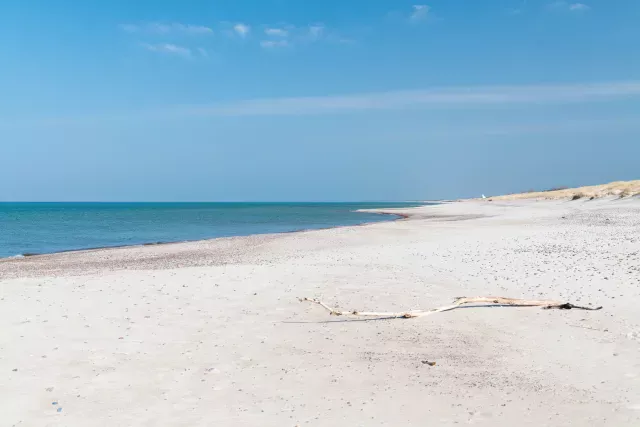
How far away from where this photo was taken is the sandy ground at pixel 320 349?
596 cm

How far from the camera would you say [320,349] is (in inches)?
328

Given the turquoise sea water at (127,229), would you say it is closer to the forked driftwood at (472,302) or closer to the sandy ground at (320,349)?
the sandy ground at (320,349)

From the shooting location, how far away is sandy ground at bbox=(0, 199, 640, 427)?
5.96 meters

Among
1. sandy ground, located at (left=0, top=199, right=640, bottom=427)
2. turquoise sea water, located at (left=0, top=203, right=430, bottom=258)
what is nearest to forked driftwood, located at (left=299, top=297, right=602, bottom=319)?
sandy ground, located at (left=0, top=199, right=640, bottom=427)

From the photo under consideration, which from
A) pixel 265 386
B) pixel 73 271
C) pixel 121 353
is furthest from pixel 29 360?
pixel 73 271

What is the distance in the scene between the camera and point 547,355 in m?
7.72

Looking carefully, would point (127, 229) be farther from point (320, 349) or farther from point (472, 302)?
point (320, 349)

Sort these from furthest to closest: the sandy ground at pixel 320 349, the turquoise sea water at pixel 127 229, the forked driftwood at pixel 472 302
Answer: the turquoise sea water at pixel 127 229, the forked driftwood at pixel 472 302, the sandy ground at pixel 320 349

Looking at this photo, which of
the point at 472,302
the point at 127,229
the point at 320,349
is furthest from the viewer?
the point at 127,229

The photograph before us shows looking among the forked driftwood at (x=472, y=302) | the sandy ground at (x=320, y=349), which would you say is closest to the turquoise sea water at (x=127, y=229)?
the sandy ground at (x=320, y=349)

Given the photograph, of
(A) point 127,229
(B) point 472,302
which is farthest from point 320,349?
(A) point 127,229

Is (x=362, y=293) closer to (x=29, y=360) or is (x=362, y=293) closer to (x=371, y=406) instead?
(x=371, y=406)

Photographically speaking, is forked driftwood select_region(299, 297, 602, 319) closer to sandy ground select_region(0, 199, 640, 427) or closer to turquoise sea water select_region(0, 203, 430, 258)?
sandy ground select_region(0, 199, 640, 427)

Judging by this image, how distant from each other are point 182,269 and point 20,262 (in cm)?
1099
